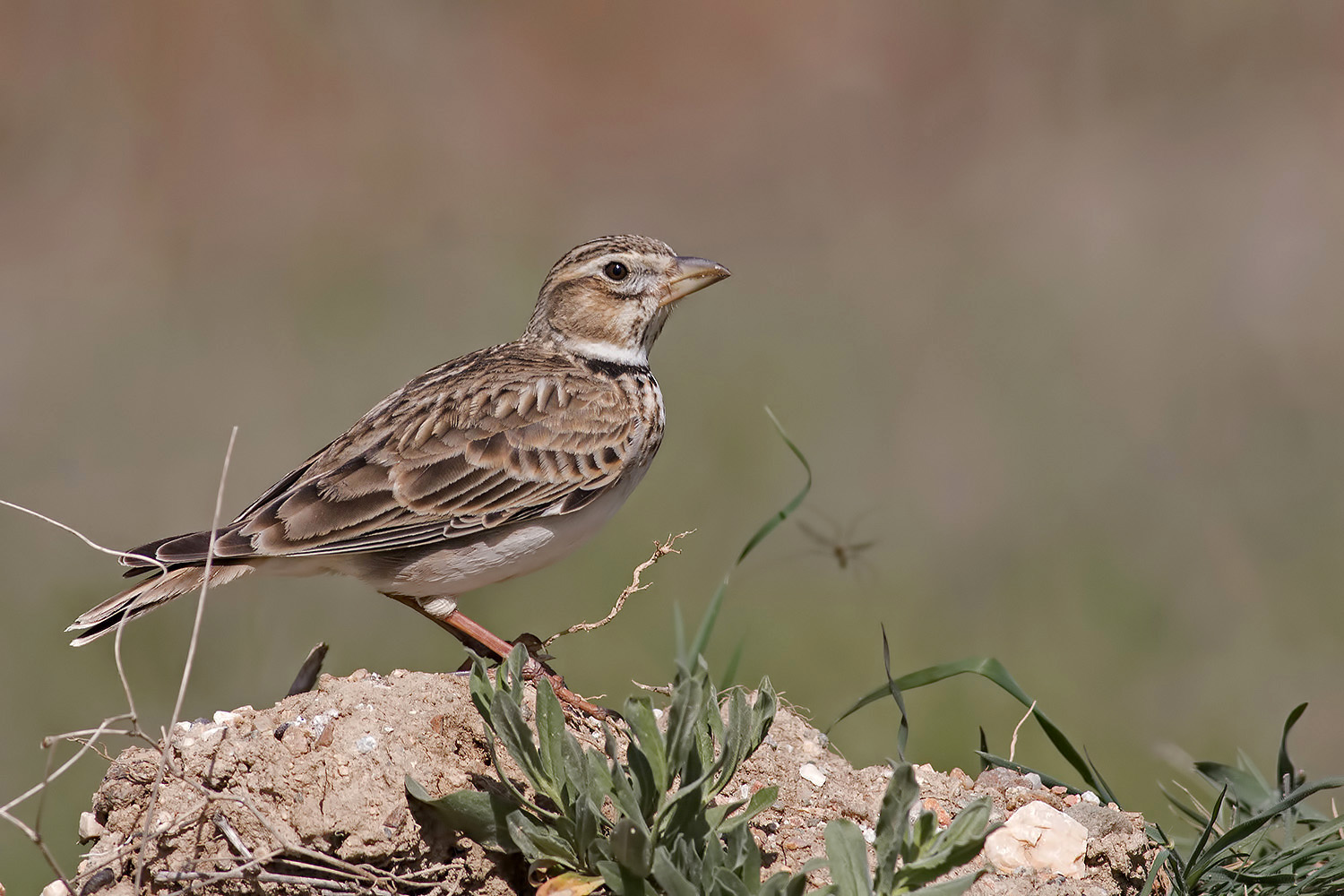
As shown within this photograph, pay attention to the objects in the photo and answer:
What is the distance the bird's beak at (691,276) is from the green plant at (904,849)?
3.33 metres

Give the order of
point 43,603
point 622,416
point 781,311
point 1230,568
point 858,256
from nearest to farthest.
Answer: point 622,416 < point 43,603 < point 1230,568 < point 781,311 < point 858,256

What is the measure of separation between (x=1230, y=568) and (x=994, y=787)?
4.45 metres

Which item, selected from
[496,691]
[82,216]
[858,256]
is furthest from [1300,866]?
[82,216]

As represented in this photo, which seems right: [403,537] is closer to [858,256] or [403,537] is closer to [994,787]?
[994,787]

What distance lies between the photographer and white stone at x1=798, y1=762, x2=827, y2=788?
399cm

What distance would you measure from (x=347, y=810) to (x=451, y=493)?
1723 millimetres

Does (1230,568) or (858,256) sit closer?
(1230,568)

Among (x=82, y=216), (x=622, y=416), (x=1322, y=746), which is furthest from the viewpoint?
(x=82, y=216)

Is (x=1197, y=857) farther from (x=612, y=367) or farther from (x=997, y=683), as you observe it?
(x=612, y=367)

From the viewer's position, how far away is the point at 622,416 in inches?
217

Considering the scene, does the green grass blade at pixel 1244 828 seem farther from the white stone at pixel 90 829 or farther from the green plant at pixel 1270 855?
the white stone at pixel 90 829

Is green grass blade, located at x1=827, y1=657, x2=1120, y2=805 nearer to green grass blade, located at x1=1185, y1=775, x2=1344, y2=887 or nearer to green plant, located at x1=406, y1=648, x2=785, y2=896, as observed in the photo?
green grass blade, located at x1=1185, y1=775, x2=1344, y2=887

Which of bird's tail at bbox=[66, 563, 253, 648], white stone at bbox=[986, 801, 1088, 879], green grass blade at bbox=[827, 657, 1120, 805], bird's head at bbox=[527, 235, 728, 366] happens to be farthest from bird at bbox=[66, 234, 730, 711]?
white stone at bbox=[986, 801, 1088, 879]

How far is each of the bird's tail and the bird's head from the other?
2.09 meters
